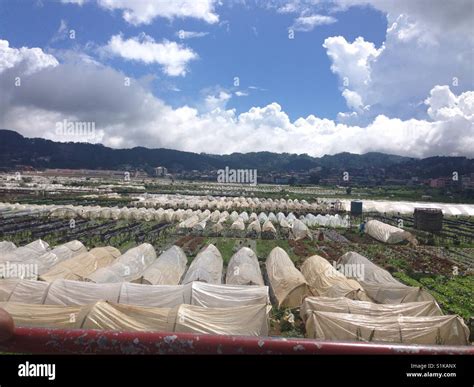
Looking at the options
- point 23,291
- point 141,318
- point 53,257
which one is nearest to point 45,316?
point 141,318

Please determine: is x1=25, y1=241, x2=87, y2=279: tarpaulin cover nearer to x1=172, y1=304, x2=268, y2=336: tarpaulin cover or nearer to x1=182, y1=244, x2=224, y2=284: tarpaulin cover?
x1=182, y1=244, x2=224, y2=284: tarpaulin cover

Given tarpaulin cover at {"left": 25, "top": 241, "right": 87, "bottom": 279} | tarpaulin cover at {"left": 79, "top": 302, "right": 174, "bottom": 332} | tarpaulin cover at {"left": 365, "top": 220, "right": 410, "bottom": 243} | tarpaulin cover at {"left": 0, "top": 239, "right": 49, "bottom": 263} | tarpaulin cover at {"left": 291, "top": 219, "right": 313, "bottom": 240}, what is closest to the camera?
tarpaulin cover at {"left": 79, "top": 302, "right": 174, "bottom": 332}

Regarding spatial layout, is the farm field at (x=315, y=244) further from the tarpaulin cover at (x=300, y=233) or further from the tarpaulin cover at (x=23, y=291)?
the tarpaulin cover at (x=23, y=291)

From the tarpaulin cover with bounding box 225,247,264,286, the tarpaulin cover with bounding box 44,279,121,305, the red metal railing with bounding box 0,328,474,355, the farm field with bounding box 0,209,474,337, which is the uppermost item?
the red metal railing with bounding box 0,328,474,355

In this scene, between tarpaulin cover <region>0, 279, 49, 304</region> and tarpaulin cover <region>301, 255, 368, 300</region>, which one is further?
tarpaulin cover <region>301, 255, 368, 300</region>

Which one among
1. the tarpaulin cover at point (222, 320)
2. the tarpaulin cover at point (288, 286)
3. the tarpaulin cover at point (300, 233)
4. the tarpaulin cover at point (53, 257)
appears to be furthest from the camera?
the tarpaulin cover at point (300, 233)

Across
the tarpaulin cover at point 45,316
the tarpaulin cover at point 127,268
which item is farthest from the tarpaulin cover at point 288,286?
the tarpaulin cover at point 45,316

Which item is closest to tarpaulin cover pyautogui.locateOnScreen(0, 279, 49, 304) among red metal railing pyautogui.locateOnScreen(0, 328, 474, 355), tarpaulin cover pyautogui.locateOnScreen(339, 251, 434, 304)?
red metal railing pyautogui.locateOnScreen(0, 328, 474, 355)
